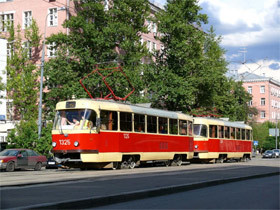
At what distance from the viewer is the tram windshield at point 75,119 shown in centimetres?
2498

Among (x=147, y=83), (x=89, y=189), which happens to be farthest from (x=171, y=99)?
(x=89, y=189)

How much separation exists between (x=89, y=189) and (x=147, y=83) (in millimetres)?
36922

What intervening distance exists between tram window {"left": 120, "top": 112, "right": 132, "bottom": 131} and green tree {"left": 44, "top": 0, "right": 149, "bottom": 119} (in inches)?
649

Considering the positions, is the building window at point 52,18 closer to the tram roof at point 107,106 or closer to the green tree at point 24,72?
the green tree at point 24,72

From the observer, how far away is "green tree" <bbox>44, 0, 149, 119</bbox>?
44.8m

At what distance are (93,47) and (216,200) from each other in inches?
1394

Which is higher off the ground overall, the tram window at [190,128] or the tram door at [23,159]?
the tram window at [190,128]

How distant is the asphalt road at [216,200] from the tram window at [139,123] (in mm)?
13061

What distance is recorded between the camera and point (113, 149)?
85.6 ft

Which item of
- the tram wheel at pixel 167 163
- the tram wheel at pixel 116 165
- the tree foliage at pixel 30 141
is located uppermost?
the tree foliage at pixel 30 141

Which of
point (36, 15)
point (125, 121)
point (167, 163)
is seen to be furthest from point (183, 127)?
point (36, 15)

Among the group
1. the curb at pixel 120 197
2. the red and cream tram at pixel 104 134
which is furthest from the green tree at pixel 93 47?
the curb at pixel 120 197

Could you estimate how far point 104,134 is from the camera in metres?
25.4

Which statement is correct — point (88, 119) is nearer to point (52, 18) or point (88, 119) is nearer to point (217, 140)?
point (217, 140)
